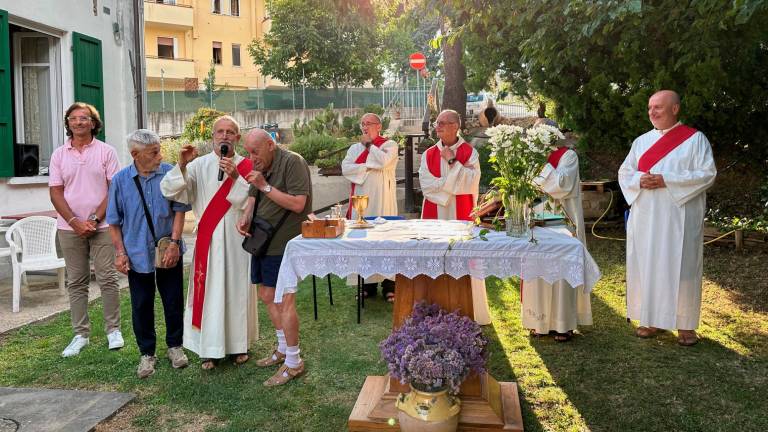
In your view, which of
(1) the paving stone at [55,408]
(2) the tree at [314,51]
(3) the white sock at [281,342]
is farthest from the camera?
(2) the tree at [314,51]

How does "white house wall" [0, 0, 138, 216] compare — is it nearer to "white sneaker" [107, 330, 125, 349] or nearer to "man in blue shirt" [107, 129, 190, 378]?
"white sneaker" [107, 330, 125, 349]

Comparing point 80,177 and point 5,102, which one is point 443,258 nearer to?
point 80,177

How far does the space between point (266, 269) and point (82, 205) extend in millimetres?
1771

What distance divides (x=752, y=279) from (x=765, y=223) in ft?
6.79

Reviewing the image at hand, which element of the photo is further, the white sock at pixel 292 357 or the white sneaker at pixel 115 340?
the white sneaker at pixel 115 340

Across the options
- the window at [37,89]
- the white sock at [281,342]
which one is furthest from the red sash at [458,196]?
the window at [37,89]

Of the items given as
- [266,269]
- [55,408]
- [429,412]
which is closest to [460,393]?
[429,412]

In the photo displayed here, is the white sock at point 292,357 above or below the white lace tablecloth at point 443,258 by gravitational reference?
below

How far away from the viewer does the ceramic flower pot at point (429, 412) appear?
352 centimetres

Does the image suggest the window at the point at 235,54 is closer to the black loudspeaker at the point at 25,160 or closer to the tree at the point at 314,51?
the tree at the point at 314,51

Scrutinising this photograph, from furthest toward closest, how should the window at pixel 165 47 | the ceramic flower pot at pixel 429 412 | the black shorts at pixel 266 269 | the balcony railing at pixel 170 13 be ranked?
1. the window at pixel 165 47
2. the balcony railing at pixel 170 13
3. the black shorts at pixel 266 269
4. the ceramic flower pot at pixel 429 412

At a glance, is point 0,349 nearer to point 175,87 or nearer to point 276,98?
point 276,98

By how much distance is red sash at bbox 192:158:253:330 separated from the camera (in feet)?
15.5

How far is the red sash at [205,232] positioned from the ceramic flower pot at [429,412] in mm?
1927
